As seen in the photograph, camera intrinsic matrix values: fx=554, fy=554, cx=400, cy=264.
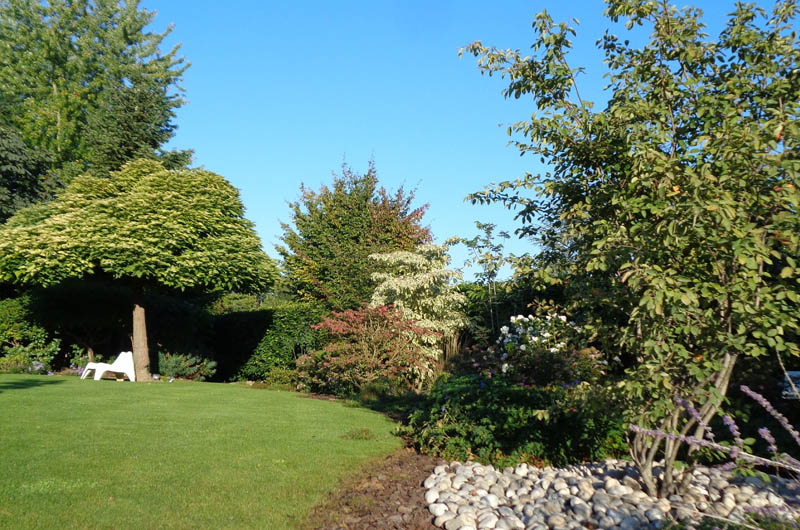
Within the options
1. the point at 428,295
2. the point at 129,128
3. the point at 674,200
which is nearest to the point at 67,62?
the point at 129,128

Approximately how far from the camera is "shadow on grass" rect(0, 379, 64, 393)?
983 centimetres

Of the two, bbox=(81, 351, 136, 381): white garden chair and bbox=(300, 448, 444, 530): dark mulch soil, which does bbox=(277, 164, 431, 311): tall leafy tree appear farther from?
bbox=(300, 448, 444, 530): dark mulch soil

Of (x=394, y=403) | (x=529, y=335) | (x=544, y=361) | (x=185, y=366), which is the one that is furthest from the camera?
(x=185, y=366)

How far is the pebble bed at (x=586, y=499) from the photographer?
13.1 ft

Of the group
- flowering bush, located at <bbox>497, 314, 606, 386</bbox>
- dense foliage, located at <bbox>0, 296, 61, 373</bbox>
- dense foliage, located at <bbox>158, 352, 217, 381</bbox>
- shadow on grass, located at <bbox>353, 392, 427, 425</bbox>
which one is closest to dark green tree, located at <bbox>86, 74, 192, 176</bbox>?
dense foliage, located at <bbox>0, 296, 61, 373</bbox>

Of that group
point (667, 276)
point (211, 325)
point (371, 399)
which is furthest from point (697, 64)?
point (211, 325)

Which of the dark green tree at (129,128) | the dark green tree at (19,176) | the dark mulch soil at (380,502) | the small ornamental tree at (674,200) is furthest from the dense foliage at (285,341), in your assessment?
the dark green tree at (19,176)

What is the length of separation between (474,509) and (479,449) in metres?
1.53

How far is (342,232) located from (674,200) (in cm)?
1504

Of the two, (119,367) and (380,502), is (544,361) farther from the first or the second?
(119,367)

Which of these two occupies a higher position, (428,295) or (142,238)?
(142,238)

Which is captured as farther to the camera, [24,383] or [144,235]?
[144,235]

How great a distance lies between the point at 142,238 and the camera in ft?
40.2

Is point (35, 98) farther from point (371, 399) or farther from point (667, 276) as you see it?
point (667, 276)
